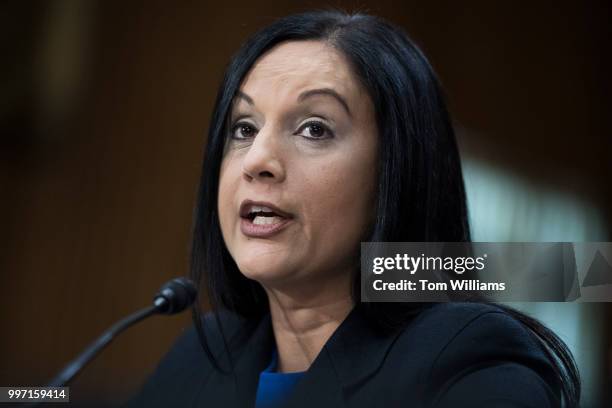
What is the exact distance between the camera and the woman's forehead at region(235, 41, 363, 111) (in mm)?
1292

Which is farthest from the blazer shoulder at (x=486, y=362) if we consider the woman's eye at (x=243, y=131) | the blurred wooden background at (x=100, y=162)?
the blurred wooden background at (x=100, y=162)

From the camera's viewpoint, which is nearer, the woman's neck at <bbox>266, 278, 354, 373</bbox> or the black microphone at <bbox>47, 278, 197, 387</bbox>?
the black microphone at <bbox>47, 278, 197, 387</bbox>

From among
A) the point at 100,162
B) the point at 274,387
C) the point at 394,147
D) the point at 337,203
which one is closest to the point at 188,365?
the point at 274,387

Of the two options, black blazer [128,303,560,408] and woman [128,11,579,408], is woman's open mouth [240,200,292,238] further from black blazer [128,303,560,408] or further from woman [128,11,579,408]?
black blazer [128,303,560,408]

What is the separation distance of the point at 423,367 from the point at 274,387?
327 mm

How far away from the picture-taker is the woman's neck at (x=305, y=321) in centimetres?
131

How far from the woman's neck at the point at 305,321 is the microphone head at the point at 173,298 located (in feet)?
0.53

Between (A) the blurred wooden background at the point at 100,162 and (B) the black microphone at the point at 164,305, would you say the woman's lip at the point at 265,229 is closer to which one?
(B) the black microphone at the point at 164,305

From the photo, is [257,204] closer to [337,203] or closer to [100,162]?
[337,203]

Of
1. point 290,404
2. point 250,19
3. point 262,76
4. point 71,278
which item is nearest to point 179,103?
point 250,19

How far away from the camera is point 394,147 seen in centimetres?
126

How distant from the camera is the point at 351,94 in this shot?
129 cm

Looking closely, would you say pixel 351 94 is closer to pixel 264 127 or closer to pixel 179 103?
pixel 264 127

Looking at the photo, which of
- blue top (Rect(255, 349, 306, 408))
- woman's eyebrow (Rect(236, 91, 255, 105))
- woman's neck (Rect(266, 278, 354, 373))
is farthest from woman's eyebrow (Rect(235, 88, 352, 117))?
blue top (Rect(255, 349, 306, 408))
